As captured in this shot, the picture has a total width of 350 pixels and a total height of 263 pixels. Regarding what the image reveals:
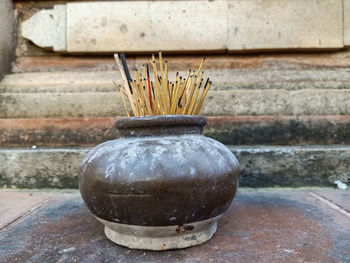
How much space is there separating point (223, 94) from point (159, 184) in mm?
1148

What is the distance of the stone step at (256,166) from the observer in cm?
159

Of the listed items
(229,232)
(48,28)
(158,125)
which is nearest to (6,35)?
(48,28)

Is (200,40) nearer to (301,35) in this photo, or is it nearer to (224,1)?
(224,1)

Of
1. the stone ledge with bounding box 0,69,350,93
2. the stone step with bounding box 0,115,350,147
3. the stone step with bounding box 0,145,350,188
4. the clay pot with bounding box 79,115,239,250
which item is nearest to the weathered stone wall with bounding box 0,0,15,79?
the stone ledge with bounding box 0,69,350,93

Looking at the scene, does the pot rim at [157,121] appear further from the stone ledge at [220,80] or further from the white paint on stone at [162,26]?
the white paint on stone at [162,26]

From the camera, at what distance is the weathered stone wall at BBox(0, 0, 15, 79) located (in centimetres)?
205

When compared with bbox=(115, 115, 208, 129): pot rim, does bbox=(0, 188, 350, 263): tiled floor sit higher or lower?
lower

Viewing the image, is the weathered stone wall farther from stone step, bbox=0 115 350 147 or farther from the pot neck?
the pot neck

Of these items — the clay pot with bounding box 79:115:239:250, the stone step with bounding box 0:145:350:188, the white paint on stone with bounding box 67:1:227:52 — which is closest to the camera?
the clay pot with bounding box 79:115:239:250

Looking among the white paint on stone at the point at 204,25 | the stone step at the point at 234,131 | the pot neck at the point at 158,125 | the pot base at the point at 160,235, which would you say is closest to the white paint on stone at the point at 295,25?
the white paint on stone at the point at 204,25

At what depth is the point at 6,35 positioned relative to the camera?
6.81 ft

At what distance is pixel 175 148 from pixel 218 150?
17 centimetres

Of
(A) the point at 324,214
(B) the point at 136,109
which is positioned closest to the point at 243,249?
(A) the point at 324,214

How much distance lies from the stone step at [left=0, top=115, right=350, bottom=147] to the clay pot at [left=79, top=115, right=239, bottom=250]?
→ 2.46 feet
